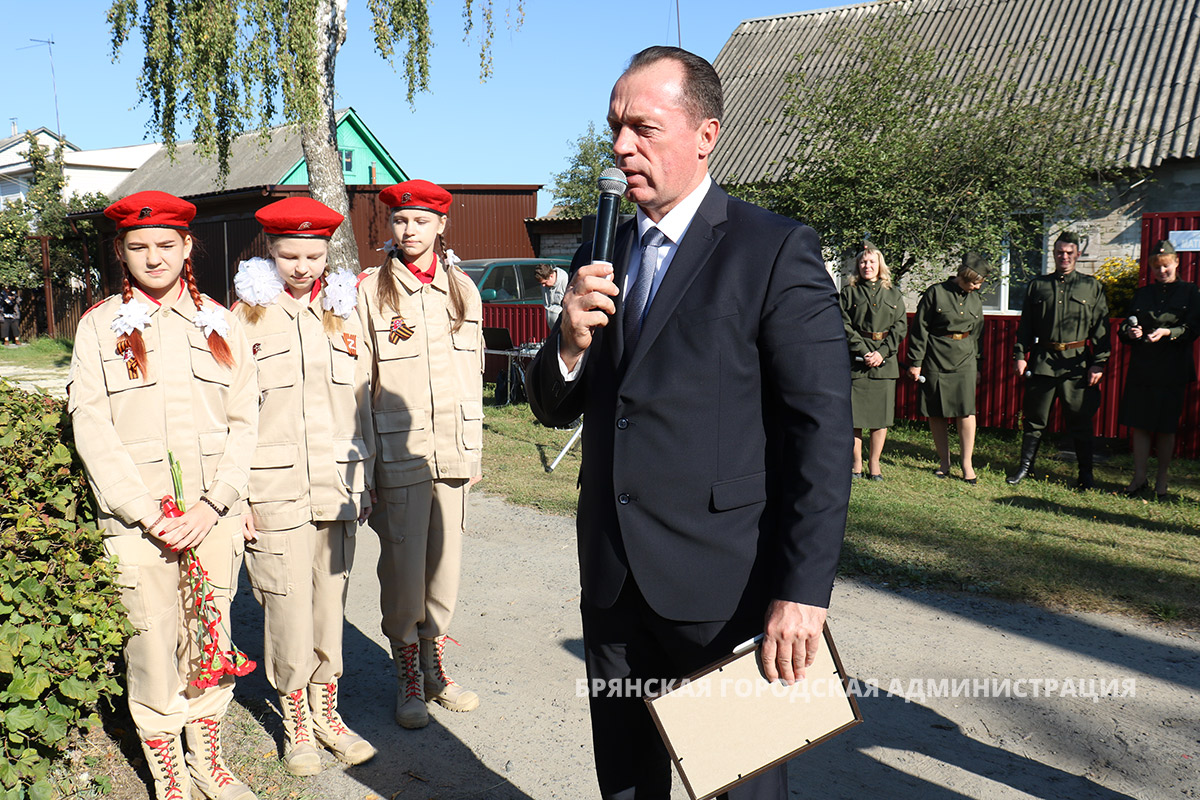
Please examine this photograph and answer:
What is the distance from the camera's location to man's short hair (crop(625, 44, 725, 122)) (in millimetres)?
2072

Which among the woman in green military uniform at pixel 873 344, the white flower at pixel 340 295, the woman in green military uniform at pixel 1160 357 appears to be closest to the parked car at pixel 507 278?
the woman in green military uniform at pixel 873 344

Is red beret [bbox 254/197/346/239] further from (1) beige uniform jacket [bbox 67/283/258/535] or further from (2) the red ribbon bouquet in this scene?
(2) the red ribbon bouquet

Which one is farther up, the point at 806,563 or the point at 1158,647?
the point at 806,563

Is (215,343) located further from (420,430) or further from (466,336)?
(466,336)

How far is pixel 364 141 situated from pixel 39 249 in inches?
459

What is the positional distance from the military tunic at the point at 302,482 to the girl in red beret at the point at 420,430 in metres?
0.22

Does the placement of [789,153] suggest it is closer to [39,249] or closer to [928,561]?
[928,561]

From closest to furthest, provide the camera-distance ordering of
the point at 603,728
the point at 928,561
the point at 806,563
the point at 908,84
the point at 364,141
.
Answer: the point at 806,563
the point at 603,728
the point at 928,561
the point at 908,84
the point at 364,141

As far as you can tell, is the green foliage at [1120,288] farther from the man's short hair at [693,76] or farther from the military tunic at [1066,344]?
the man's short hair at [693,76]

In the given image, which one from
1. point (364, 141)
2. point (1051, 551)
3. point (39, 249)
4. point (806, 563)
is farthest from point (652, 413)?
point (364, 141)

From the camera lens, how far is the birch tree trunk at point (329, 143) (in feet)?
47.1

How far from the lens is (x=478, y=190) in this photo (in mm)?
24047

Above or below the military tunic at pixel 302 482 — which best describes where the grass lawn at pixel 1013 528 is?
below

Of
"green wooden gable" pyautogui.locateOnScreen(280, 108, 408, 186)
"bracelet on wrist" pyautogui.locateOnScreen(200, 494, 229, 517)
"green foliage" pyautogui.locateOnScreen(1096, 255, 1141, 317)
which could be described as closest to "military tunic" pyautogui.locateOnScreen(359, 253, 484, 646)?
"bracelet on wrist" pyautogui.locateOnScreen(200, 494, 229, 517)
